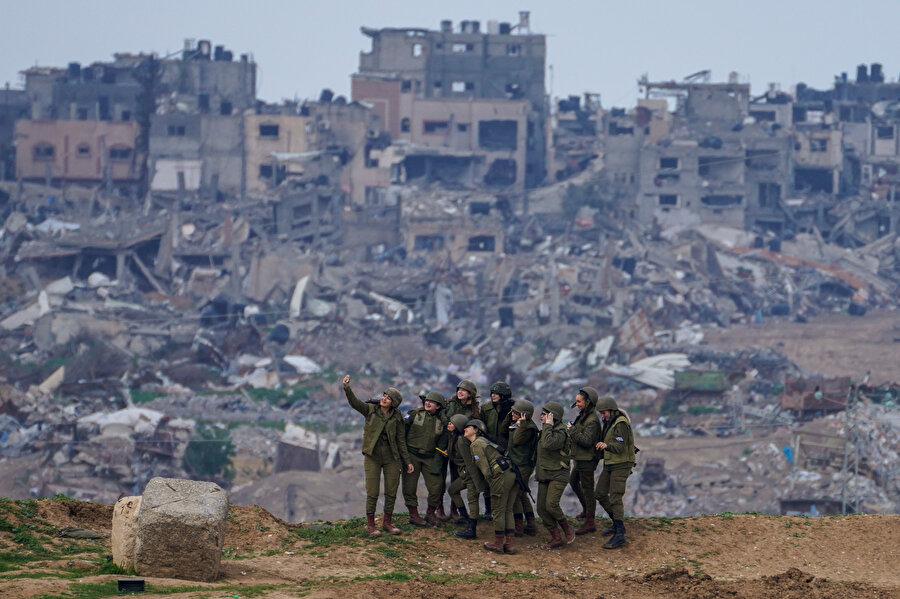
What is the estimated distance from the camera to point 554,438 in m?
11.3

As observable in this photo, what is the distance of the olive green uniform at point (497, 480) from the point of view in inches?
440

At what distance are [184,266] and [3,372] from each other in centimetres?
1181

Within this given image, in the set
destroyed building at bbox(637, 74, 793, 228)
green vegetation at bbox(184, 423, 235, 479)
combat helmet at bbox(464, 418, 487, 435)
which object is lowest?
green vegetation at bbox(184, 423, 235, 479)

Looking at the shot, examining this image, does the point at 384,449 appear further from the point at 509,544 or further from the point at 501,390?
the point at 509,544

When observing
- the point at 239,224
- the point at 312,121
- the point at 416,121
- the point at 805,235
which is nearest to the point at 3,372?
the point at 239,224

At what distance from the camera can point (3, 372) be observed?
124 ft

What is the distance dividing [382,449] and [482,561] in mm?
1453

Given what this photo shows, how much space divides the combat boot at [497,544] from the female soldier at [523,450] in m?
0.39

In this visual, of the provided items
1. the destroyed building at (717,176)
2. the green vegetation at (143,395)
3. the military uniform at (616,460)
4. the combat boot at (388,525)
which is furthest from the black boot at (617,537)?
the destroyed building at (717,176)

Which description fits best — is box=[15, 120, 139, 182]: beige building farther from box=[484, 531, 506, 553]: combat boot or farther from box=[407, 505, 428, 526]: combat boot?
box=[484, 531, 506, 553]: combat boot

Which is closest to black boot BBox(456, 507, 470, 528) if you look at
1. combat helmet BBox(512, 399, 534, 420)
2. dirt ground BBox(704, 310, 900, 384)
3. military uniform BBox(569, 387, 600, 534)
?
military uniform BBox(569, 387, 600, 534)

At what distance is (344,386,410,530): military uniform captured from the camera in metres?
11.6

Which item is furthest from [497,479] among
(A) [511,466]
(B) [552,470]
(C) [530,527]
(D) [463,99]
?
(D) [463,99]

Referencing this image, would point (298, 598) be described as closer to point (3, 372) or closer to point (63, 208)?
point (3, 372)
